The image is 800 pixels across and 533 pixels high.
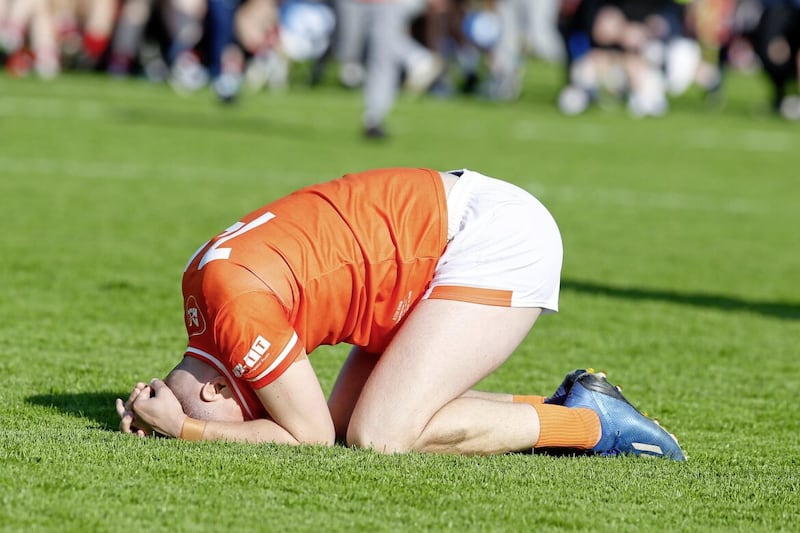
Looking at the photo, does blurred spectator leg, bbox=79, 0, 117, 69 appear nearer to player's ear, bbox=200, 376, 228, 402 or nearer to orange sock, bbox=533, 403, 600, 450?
player's ear, bbox=200, 376, 228, 402

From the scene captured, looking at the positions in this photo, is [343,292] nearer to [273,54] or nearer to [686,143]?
[686,143]

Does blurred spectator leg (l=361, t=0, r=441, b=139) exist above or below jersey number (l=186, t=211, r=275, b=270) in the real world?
below

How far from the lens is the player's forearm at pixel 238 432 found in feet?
14.3

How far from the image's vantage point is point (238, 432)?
14.4ft

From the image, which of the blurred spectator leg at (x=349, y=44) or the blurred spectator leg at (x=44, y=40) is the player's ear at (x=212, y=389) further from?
the blurred spectator leg at (x=44, y=40)

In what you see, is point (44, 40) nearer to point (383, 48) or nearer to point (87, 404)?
point (383, 48)

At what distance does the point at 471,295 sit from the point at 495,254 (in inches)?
6.5

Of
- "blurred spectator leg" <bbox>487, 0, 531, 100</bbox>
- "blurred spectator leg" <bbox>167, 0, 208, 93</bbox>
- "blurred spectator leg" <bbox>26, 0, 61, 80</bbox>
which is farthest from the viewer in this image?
"blurred spectator leg" <bbox>487, 0, 531, 100</bbox>

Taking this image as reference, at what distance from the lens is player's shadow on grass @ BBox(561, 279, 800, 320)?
8.07 metres

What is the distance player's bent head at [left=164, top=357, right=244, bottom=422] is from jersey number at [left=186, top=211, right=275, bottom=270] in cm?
33

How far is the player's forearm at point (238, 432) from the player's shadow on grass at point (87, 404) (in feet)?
1.70

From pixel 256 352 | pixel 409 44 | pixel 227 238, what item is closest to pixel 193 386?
pixel 256 352

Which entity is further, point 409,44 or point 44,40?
point 409,44

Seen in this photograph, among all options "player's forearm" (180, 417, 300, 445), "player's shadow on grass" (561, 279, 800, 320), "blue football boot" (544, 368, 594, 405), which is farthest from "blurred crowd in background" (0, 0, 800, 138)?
"player's forearm" (180, 417, 300, 445)
